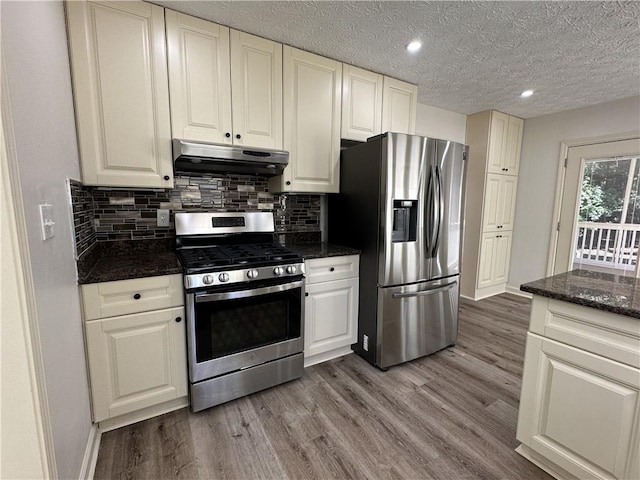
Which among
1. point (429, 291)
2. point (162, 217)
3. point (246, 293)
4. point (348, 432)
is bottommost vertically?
point (348, 432)

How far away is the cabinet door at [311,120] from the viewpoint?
2131 millimetres

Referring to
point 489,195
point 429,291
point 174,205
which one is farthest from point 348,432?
point 489,195

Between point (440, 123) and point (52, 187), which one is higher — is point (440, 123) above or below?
above

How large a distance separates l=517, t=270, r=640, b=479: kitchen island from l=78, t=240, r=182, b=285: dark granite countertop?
6.06 ft

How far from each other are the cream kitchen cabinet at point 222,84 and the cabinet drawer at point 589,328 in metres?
1.86

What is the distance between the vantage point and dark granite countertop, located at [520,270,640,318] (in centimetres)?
109

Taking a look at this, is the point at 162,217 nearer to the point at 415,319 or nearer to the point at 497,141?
the point at 415,319

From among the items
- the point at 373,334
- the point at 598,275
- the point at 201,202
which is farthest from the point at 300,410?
the point at 598,275

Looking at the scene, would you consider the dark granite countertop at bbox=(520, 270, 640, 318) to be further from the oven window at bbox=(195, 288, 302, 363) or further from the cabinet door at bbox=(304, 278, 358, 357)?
the oven window at bbox=(195, 288, 302, 363)

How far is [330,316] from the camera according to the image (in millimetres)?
2201

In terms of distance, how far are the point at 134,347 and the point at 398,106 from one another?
270 centimetres

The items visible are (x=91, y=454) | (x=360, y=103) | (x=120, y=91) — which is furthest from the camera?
(x=360, y=103)

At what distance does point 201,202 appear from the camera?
2186mm

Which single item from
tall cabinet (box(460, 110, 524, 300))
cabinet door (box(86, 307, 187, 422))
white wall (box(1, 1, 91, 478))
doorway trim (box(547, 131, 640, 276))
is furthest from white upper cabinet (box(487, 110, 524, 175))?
white wall (box(1, 1, 91, 478))
